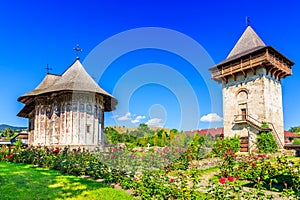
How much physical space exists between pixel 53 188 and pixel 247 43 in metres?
18.9

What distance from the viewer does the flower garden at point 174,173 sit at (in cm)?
438

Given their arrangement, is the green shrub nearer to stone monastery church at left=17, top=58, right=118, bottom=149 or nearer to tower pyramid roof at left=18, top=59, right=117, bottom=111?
tower pyramid roof at left=18, top=59, right=117, bottom=111

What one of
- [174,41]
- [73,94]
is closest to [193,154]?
[174,41]

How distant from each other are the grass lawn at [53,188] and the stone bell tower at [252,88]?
46.1ft

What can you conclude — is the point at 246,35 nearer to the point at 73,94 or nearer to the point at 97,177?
the point at 73,94

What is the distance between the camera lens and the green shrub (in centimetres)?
1589

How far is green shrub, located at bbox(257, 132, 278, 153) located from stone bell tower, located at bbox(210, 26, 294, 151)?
46cm

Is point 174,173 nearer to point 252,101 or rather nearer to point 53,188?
point 53,188

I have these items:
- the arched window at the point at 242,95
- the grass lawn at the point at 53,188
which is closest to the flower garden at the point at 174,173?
the grass lawn at the point at 53,188

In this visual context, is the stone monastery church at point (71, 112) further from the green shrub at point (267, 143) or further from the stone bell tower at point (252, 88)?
the green shrub at point (267, 143)

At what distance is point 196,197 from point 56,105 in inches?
479

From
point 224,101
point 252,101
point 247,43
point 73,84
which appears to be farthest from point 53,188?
point 247,43

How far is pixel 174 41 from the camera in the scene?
29.8 ft

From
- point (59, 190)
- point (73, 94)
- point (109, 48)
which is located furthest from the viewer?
point (73, 94)
